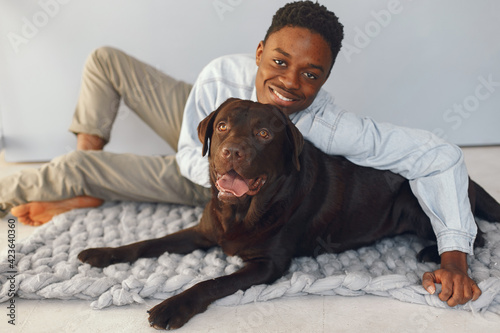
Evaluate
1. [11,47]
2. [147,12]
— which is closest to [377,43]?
[147,12]

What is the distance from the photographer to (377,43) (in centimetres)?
328

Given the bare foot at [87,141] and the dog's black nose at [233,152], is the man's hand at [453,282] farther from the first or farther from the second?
the bare foot at [87,141]

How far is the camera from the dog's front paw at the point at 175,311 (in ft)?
5.53

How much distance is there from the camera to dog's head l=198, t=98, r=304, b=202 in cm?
168

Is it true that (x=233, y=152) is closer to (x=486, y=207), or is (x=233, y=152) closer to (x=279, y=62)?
(x=279, y=62)

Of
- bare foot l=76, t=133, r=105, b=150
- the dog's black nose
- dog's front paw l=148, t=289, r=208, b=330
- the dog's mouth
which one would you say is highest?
the dog's black nose

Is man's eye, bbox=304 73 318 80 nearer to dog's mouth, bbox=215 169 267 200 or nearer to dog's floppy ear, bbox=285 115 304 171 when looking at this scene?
dog's floppy ear, bbox=285 115 304 171

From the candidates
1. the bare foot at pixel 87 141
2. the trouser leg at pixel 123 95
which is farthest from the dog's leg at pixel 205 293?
the bare foot at pixel 87 141

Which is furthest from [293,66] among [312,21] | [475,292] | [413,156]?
[475,292]

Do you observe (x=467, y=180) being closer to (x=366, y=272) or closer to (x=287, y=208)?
(x=366, y=272)

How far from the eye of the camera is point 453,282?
1.85m

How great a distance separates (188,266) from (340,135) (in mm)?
766

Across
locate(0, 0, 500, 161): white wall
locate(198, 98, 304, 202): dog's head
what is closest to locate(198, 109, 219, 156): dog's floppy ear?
locate(198, 98, 304, 202): dog's head

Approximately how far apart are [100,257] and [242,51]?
171 centimetres
